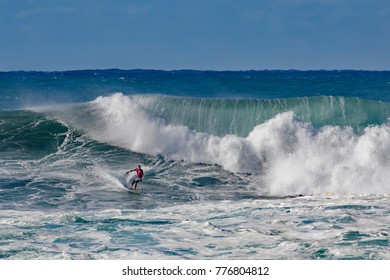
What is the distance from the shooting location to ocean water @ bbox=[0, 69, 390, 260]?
43.5ft

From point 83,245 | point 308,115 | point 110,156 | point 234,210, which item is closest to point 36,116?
point 110,156

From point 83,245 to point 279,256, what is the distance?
3.73m

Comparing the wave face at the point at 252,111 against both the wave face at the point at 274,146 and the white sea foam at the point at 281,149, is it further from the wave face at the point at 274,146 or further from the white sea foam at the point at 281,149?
the white sea foam at the point at 281,149

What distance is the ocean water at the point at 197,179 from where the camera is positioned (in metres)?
13.3

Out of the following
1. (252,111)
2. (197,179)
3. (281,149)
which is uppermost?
(252,111)

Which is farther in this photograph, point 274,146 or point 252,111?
point 252,111

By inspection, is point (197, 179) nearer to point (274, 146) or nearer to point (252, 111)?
point (274, 146)

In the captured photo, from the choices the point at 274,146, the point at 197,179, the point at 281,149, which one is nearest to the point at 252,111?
the point at 274,146

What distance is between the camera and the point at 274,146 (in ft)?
78.8

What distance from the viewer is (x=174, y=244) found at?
1323 centimetres

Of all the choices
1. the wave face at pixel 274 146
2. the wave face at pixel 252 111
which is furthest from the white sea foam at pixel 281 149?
the wave face at pixel 252 111

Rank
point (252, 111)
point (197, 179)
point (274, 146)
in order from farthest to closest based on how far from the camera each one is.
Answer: point (252, 111), point (274, 146), point (197, 179)

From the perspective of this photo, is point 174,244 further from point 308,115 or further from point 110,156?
point 308,115

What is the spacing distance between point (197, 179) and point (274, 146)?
3.70m
